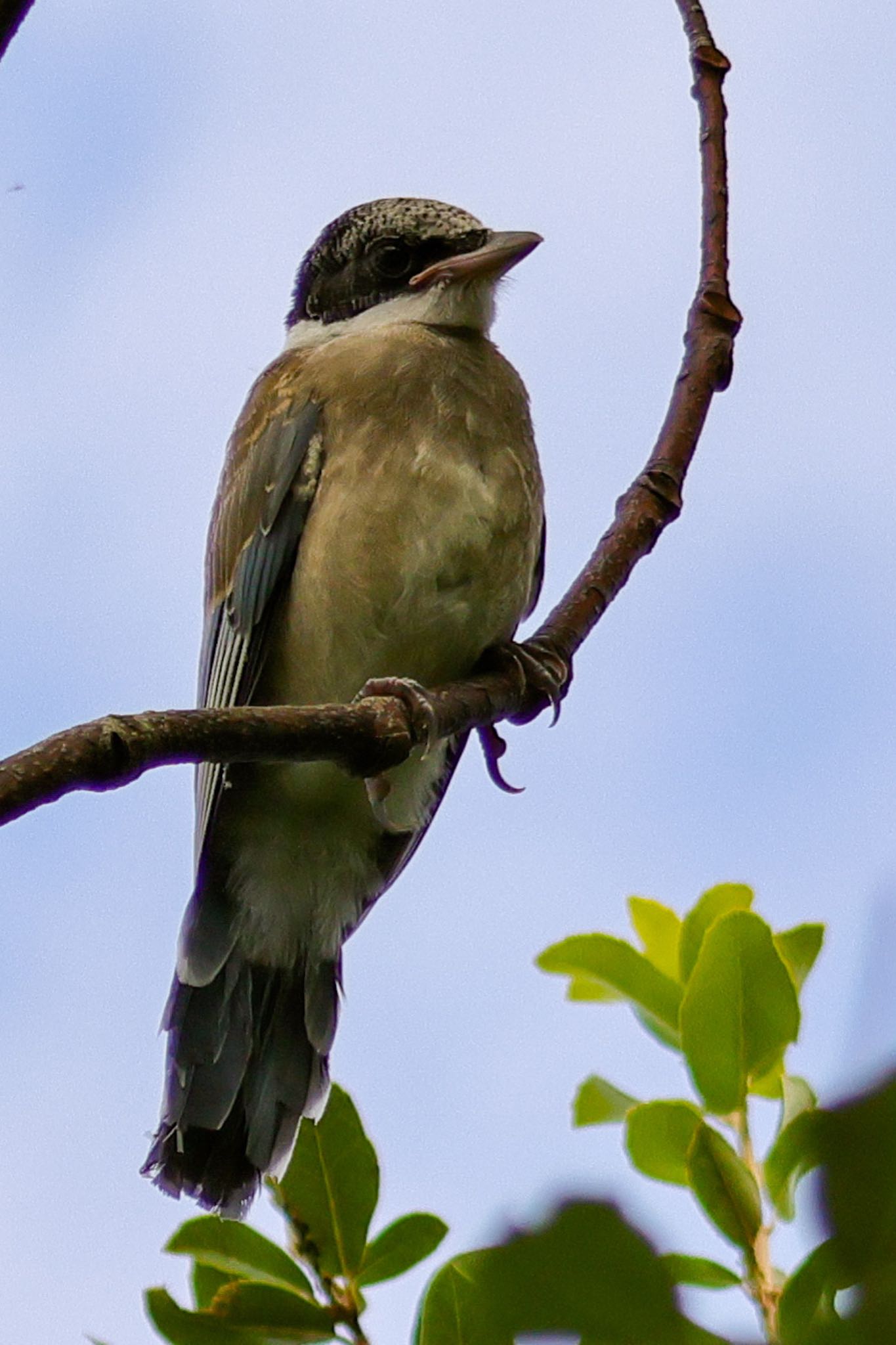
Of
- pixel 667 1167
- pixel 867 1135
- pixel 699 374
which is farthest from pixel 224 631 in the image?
pixel 867 1135

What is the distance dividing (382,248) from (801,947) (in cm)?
260

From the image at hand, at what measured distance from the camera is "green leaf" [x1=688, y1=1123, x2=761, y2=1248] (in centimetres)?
144

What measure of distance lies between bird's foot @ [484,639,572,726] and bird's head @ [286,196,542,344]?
106 centimetres

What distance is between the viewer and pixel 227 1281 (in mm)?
1811

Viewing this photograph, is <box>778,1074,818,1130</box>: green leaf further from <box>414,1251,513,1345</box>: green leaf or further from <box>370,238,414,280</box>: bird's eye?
<box>370,238,414,280</box>: bird's eye

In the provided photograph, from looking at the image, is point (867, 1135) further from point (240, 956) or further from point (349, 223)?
point (349, 223)

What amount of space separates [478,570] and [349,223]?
136 cm

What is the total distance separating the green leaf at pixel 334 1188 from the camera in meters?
1.75

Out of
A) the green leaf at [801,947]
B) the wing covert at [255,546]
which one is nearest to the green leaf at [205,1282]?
the green leaf at [801,947]

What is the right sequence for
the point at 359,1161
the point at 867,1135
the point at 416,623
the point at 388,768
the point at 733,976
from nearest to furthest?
1. the point at 867,1135
2. the point at 733,976
3. the point at 359,1161
4. the point at 388,768
5. the point at 416,623

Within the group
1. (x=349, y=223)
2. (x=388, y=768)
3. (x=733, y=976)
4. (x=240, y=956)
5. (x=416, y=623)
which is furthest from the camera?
(x=349, y=223)

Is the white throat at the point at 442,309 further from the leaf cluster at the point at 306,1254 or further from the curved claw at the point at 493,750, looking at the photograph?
the leaf cluster at the point at 306,1254

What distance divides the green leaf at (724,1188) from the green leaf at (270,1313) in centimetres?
39

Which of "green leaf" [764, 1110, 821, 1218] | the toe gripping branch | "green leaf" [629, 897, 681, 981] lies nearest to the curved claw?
the toe gripping branch
